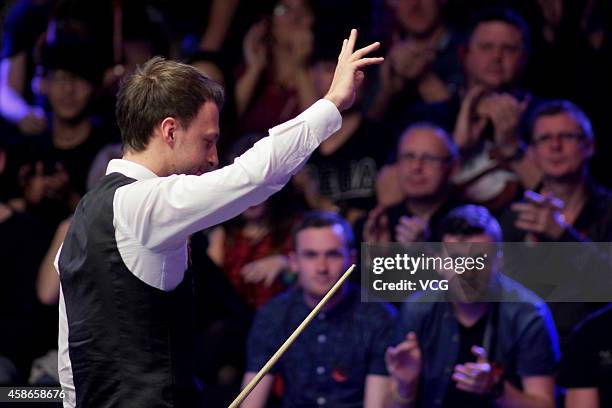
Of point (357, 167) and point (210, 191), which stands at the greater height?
point (357, 167)

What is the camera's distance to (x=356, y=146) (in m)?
4.74

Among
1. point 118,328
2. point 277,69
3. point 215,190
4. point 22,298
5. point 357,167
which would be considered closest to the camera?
point 215,190

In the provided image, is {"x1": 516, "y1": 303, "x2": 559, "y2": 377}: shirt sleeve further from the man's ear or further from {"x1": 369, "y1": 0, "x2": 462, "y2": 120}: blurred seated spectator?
the man's ear

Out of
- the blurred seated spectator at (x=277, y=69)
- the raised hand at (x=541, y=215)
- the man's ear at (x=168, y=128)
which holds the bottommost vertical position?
the raised hand at (x=541, y=215)

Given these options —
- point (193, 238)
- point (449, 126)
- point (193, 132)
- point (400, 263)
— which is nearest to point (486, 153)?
point (449, 126)

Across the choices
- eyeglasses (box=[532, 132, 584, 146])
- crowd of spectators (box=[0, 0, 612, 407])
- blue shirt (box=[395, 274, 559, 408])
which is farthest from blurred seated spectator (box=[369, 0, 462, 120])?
blue shirt (box=[395, 274, 559, 408])

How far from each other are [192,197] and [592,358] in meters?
3.05

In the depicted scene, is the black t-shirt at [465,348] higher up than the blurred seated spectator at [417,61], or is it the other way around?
the blurred seated spectator at [417,61]

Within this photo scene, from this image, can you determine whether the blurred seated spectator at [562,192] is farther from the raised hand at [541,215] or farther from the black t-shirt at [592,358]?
the black t-shirt at [592,358]

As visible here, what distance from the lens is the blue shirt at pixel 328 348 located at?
4398 mm

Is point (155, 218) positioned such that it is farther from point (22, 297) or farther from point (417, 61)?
point (22, 297)

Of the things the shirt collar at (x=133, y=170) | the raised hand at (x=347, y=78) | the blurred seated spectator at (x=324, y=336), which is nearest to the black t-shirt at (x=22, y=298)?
the blurred seated spectator at (x=324, y=336)

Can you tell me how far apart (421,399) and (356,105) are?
4.81ft

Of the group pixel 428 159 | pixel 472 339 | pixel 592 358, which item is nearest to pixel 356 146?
pixel 428 159
